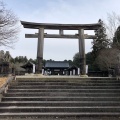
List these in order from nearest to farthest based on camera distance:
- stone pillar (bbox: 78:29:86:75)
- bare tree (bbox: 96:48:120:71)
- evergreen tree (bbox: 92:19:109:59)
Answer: stone pillar (bbox: 78:29:86:75), bare tree (bbox: 96:48:120:71), evergreen tree (bbox: 92:19:109:59)

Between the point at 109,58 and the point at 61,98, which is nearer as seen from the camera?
the point at 61,98

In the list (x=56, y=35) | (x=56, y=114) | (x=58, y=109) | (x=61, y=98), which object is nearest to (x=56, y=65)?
(x=56, y=35)

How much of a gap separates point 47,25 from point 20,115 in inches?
374

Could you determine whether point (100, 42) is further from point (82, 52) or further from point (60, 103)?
point (60, 103)

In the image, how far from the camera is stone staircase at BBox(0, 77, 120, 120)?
26.3 ft

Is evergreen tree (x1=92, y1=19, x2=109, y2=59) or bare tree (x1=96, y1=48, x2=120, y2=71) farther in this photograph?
evergreen tree (x1=92, y1=19, x2=109, y2=59)

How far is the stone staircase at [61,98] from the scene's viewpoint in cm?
802

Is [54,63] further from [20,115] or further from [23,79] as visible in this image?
[20,115]

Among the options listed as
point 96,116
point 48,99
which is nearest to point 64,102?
point 48,99

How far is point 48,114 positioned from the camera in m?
7.83

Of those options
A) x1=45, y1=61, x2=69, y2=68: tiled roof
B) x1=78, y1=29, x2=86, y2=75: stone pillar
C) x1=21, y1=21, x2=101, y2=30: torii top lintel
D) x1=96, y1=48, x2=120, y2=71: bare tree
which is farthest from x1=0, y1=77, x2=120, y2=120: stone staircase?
x1=45, y1=61, x2=69, y2=68: tiled roof

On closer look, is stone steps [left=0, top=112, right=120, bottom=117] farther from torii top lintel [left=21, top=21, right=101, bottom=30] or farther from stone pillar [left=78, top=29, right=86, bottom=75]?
torii top lintel [left=21, top=21, right=101, bottom=30]

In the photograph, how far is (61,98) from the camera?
30.1ft

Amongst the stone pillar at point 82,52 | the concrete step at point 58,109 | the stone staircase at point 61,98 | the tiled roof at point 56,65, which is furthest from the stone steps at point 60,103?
the tiled roof at point 56,65
